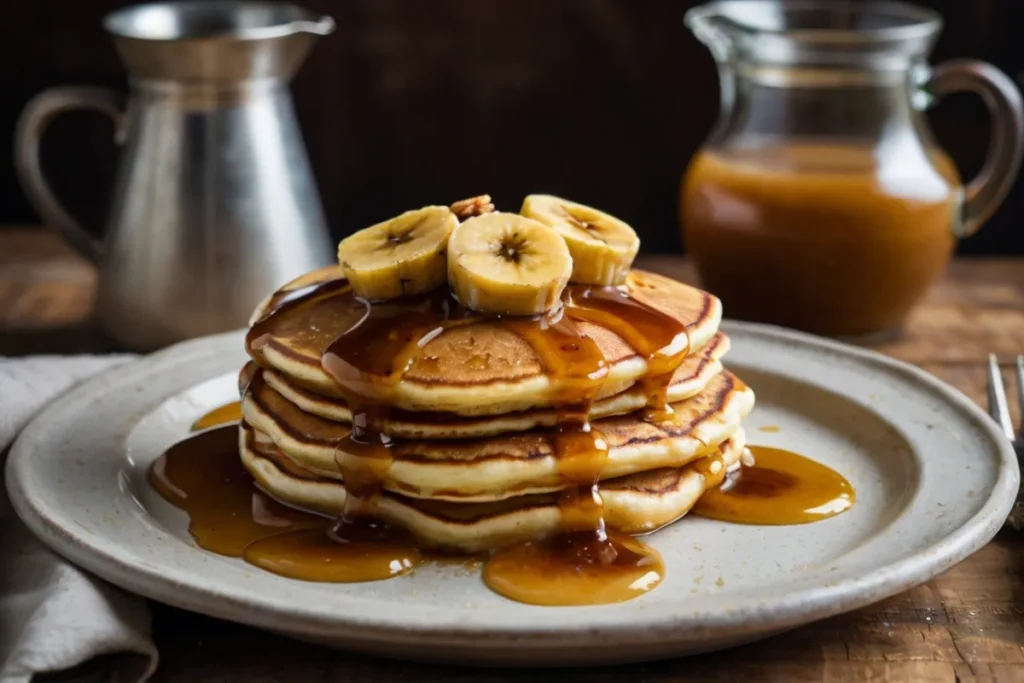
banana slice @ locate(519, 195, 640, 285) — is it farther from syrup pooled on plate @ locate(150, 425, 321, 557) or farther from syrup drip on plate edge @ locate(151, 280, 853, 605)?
syrup pooled on plate @ locate(150, 425, 321, 557)

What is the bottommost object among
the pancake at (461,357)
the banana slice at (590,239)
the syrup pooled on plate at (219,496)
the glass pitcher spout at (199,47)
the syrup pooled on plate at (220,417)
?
the syrup pooled on plate at (220,417)

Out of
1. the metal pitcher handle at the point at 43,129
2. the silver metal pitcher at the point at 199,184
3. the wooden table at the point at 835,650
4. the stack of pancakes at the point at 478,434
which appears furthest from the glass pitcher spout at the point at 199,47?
the wooden table at the point at 835,650

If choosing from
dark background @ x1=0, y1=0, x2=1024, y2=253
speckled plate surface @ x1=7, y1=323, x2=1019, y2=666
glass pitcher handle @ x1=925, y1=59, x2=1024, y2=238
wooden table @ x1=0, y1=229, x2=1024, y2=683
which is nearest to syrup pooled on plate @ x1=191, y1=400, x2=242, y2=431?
speckled plate surface @ x1=7, y1=323, x2=1019, y2=666

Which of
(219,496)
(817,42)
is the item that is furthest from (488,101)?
(219,496)

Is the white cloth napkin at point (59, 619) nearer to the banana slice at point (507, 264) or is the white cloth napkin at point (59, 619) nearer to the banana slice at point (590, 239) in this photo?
the banana slice at point (507, 264)

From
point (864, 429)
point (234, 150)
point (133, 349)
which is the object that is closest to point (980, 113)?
point (864, 429)

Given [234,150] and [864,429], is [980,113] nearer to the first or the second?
[864,429]
